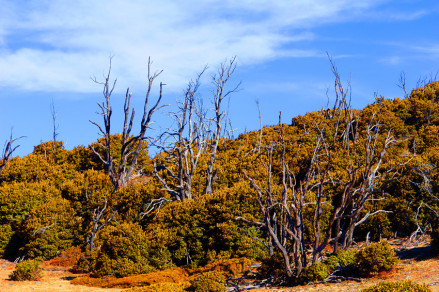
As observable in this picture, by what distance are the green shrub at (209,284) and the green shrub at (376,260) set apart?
376 centimetres

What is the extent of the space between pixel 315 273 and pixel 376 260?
1.61 meters

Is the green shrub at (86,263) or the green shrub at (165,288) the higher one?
the green shrub at (86,263)

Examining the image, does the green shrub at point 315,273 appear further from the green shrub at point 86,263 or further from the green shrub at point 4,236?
the green shrub at point 4,236

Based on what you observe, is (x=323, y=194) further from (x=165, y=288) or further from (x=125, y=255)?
(x=165, y=288)

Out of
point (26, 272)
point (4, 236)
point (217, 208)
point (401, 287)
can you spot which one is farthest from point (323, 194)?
point (4, 236)

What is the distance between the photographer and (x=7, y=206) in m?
23.9

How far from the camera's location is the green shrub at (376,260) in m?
11.4

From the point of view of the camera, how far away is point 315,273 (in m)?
11.4

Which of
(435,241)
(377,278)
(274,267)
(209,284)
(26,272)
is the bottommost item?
(377,278)

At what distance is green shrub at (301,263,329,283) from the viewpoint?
37.4 feet

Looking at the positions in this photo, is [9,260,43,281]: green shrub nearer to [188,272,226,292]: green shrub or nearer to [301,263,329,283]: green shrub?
[188,272,226,292]: green shrub

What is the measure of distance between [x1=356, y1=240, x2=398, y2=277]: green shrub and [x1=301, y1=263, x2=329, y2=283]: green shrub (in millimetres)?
1010

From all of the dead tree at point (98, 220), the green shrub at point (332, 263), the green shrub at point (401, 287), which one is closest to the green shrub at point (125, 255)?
the dead tree at point (98, 220)

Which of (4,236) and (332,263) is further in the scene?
(4,236)
